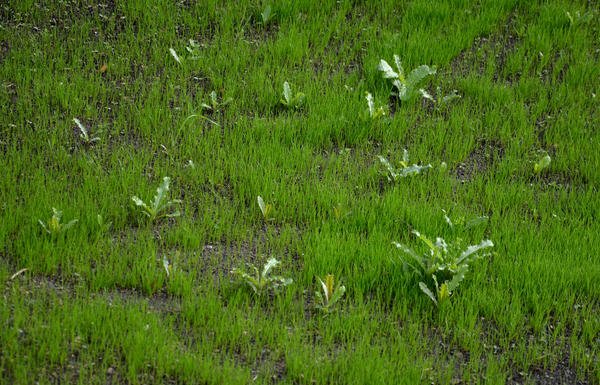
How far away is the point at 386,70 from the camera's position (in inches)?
246

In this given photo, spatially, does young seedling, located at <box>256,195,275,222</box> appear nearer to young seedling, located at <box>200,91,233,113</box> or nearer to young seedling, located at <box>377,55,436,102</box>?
young seedling, located at <box>200,91,233,113</box>

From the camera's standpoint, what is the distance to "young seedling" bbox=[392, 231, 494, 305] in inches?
177

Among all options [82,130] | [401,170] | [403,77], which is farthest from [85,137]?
[403,77]

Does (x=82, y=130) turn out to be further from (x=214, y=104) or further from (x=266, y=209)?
(x=266, y=209)

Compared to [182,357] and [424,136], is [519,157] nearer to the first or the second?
[424,136]

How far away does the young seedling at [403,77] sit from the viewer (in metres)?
6.21

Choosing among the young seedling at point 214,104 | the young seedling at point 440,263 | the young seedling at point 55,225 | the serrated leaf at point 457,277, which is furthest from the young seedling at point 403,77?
the young seedling at point 55,225

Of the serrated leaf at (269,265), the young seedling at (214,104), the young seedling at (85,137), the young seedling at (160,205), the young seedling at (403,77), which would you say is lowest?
the serrated leaf at (269,265)

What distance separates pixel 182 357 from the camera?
3896mm

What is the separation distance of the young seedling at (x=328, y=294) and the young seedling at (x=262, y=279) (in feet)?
0.61

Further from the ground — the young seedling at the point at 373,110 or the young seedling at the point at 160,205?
the young seedling at the point at 373,110

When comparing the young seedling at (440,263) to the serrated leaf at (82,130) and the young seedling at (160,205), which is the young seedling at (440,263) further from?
the serrated leaf at (82,130)

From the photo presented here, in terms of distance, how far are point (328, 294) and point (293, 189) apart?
1.04 m

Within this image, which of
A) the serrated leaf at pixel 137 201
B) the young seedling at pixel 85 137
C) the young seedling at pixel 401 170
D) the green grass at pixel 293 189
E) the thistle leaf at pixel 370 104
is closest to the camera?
the green grass at pixel 293 189
